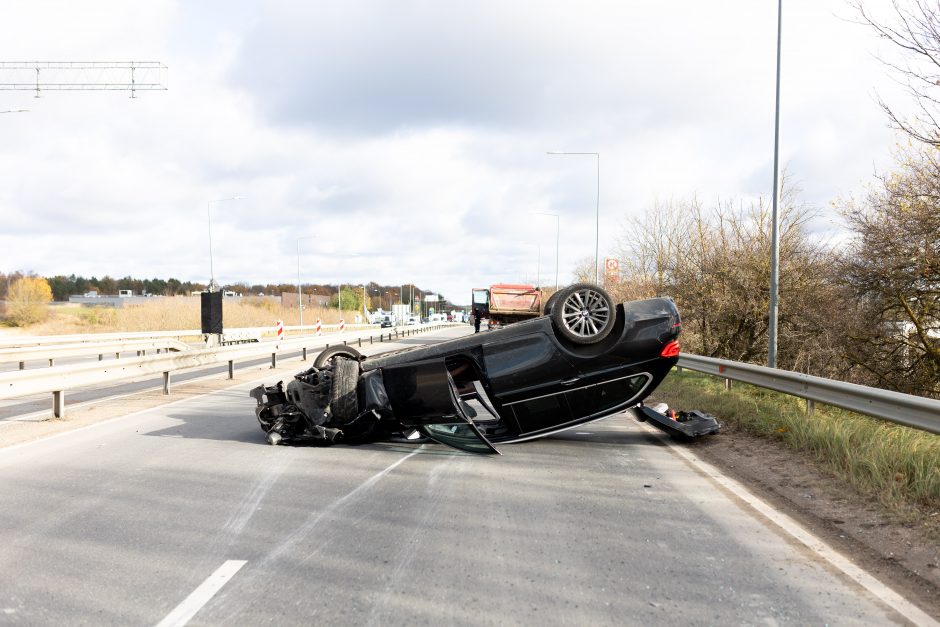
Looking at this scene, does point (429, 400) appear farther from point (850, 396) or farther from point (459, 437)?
point (850, 396)

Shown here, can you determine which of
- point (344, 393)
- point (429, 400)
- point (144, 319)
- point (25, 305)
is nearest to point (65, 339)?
point (344, 393)

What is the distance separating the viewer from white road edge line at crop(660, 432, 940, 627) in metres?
3.53

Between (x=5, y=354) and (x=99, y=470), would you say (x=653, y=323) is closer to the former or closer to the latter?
(x=99, y=470)

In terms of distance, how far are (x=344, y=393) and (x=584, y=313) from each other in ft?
9.42

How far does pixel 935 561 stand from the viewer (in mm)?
4230

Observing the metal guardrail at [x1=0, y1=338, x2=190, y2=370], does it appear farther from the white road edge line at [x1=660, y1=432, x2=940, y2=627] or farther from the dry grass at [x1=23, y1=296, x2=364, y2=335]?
the dry grass at [x1=23, y1=296, x2=364, y2=335]

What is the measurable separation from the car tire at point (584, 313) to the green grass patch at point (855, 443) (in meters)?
2.51

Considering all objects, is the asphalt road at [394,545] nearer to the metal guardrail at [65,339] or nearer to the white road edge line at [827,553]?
the white road edge line at [827,553]

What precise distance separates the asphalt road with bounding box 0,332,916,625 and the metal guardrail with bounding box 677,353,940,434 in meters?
1.68

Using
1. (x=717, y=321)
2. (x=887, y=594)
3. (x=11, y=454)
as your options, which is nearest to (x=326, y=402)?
(x=11, y=454)

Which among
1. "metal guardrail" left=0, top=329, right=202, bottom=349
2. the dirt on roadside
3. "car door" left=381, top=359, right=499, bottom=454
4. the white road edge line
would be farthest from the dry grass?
the white road edge line

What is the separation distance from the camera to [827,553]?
4469mm

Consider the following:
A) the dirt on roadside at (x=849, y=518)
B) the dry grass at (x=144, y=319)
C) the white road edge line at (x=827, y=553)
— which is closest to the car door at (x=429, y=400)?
the white road edge line at (x=827, y=553)

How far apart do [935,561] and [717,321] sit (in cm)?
1462
